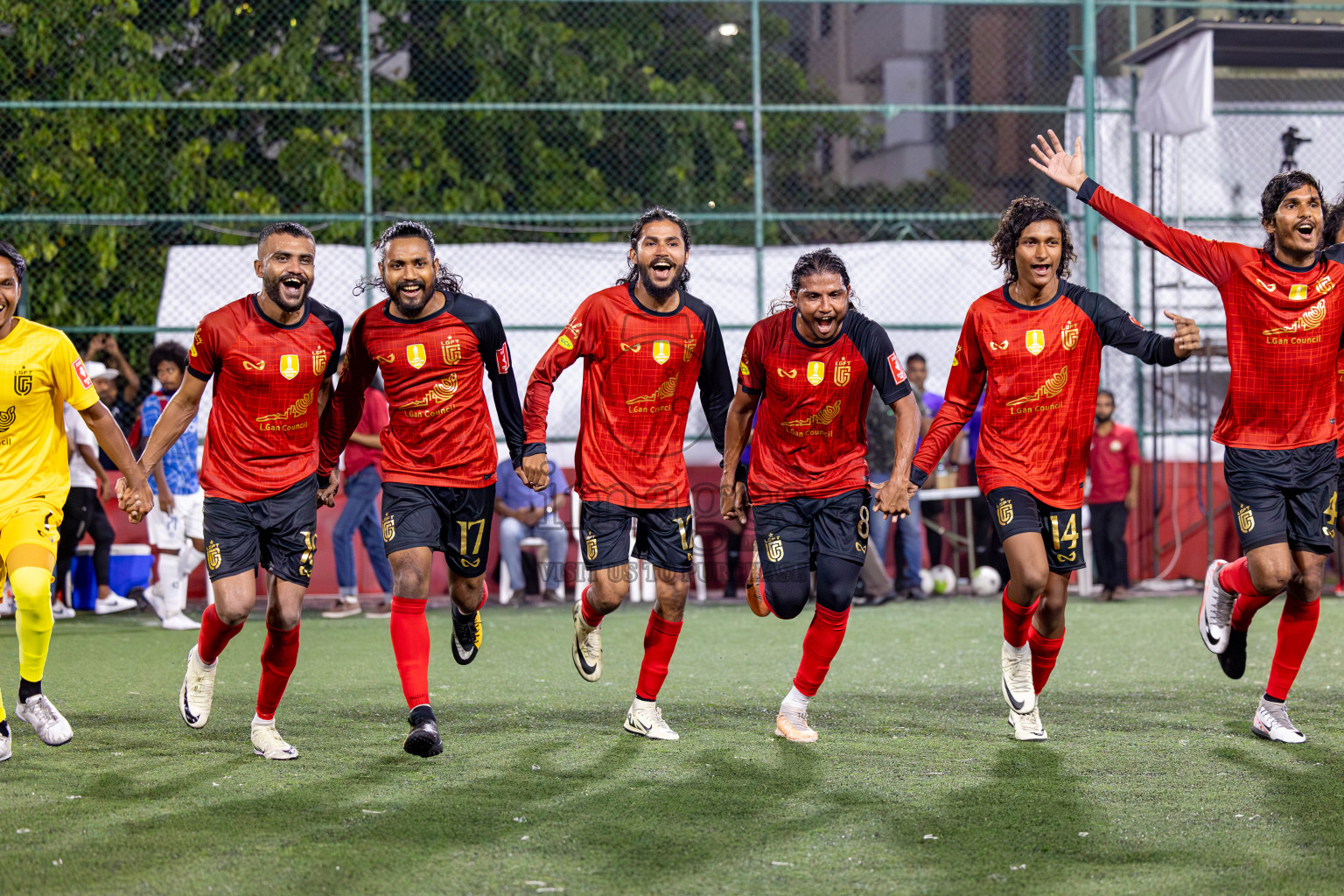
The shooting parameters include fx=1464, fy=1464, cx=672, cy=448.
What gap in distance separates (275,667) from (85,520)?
20.2 ft

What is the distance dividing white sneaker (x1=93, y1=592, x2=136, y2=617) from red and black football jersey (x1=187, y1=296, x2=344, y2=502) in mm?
6580

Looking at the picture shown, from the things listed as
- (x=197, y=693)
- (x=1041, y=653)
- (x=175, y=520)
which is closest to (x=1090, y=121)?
(x=175, y=520)

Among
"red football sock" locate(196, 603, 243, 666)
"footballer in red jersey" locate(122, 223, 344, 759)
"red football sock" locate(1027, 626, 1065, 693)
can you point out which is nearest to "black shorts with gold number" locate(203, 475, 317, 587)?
"footballer in red jersey" locate(122, 223, 344, 759)

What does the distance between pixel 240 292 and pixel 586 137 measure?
5097mm

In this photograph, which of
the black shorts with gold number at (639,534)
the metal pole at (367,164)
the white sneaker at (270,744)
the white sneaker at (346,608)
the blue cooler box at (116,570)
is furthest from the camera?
the metal pole at (367,164)

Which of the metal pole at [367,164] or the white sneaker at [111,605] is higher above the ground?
the metal pole at [367,164]

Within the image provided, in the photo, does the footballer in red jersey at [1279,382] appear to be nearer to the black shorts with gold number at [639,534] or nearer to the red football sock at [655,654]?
the black shorts with gold number at [639,534]

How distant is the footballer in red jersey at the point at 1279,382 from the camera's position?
6.04 metres

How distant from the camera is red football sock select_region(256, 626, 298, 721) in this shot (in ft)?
19.4

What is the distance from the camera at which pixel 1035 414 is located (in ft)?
20.1

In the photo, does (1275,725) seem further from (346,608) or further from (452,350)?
(346,608)

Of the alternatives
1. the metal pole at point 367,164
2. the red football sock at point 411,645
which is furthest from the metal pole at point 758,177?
the red football sock at point 411,645

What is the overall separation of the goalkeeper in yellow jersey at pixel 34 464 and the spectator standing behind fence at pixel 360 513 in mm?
5569

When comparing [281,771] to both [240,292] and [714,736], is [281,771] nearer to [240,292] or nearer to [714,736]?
[714,736]
